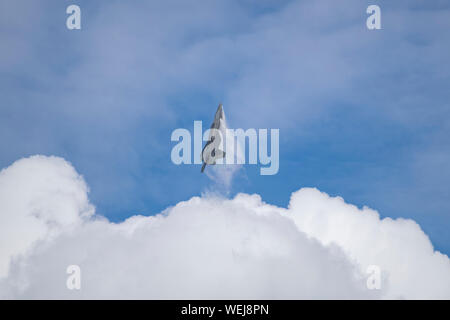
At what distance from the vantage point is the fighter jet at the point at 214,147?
13212cm

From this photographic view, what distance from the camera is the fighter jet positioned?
132 metres

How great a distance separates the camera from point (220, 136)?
134m

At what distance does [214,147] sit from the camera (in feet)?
436
